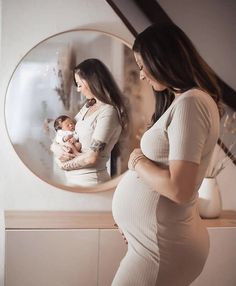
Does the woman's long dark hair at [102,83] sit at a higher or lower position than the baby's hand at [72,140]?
higher

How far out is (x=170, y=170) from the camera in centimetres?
125

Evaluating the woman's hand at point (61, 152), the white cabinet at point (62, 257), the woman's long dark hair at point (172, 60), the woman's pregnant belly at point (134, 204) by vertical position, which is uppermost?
the woman's long dark hair at point (172, 60)

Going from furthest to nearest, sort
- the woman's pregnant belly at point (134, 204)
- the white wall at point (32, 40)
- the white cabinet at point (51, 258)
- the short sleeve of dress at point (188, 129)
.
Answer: the white wall at point (32, 40) < the white cabinet at point (51, 258) < the woman's pregnant belly at point (134, 204) < the short sleeve of dress at point (188, 129)

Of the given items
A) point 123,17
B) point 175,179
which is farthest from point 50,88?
point 175,179

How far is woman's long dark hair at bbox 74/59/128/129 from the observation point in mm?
2162

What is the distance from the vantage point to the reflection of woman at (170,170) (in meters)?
1.24

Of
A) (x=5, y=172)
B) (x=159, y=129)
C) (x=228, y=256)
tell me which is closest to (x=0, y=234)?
(x=5, y=172)

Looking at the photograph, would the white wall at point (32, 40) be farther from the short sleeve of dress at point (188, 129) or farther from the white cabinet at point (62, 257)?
the short sleeve of dress at point (188, 129)

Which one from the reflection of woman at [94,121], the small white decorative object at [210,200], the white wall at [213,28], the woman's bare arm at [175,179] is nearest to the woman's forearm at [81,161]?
the reflection of woman at [94,121]

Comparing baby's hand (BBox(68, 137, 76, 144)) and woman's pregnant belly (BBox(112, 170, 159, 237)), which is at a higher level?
baby's hand (BBox(68, 137, 76, 144))

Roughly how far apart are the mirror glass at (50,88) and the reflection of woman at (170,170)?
32.6 inches

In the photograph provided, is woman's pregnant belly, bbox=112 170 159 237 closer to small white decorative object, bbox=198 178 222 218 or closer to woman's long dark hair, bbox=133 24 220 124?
woman's long dark hair, bbox=133 24 220 124

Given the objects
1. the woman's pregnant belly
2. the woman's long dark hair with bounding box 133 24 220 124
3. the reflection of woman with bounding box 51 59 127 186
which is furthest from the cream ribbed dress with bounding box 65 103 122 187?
the woman's long dark hair with bounding box 133 24 220 124

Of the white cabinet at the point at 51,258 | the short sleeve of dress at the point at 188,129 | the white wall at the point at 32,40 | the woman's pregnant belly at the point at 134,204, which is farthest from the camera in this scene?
the white wall at the point at 32,40
